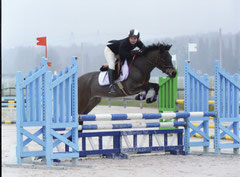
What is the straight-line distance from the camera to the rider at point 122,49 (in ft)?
17.6

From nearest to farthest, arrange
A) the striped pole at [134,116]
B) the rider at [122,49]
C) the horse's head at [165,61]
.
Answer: the striped pole at [134,116], the rider at [122,49], the horse's head at [165,61]

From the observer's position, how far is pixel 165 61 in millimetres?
5555

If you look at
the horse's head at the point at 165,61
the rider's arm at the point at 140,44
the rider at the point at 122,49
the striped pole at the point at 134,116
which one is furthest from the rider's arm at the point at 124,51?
the striped pole at the point at 134,116

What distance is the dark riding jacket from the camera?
5.40m

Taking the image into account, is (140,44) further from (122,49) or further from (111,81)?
(111,81)

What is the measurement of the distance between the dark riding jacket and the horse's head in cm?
26

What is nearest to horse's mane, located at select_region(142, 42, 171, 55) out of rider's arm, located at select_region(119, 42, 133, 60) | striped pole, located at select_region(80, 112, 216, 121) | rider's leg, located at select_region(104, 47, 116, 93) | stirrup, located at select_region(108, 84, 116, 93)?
rider's arm, located at select_region(119, 42, 133, 60)

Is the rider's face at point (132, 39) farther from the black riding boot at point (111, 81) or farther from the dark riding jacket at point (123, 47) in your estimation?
the black riding boot at point (111, 81)

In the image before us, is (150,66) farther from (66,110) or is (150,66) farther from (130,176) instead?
(130,176)

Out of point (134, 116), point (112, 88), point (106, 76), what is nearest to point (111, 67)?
point (106, 76)

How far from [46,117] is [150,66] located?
Answer: 188cm

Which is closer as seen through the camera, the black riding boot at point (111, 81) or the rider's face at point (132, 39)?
the rider's face at point (132, 39)

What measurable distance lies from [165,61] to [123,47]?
0.57 m

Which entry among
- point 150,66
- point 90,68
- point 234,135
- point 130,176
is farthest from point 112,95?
point 90,68
